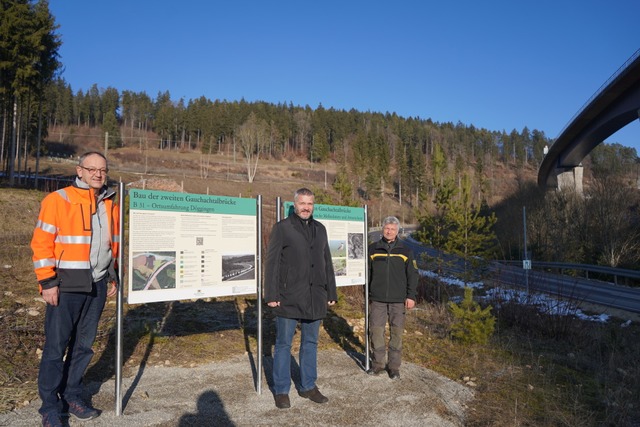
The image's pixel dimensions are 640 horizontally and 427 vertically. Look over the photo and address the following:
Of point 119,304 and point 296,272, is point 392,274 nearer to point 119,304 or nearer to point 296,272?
point 296,272

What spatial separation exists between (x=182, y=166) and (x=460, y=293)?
67800 millimetres

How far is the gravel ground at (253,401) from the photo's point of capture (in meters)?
3.99

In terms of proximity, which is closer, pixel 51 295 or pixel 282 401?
pixel 51 295

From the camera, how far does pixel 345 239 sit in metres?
6.13

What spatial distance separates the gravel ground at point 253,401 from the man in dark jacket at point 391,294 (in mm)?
257

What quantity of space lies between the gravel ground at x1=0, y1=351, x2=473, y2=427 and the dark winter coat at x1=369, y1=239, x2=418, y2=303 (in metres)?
0.98

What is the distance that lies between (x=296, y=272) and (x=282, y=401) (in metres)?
1.26

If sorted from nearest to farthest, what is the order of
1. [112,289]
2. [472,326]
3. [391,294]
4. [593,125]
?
[112,289] → [391,294] → [472,326] → [593,125]

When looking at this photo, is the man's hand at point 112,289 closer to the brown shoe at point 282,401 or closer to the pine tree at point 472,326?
the brown shoe at point 282,401

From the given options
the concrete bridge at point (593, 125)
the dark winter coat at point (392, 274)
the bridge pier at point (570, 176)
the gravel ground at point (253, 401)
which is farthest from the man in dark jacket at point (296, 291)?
the bridge pier at point (570, 176)

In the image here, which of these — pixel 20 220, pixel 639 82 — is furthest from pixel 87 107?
pixel 639 82

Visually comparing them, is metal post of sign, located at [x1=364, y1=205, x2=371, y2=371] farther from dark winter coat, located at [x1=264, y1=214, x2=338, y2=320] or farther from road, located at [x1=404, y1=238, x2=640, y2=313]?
road, located at [x1=404, y1=238, x2=640, y2=313]

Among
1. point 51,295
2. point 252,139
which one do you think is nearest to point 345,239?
point 51,295

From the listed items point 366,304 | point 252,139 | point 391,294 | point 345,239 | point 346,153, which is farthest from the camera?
point 346,153
